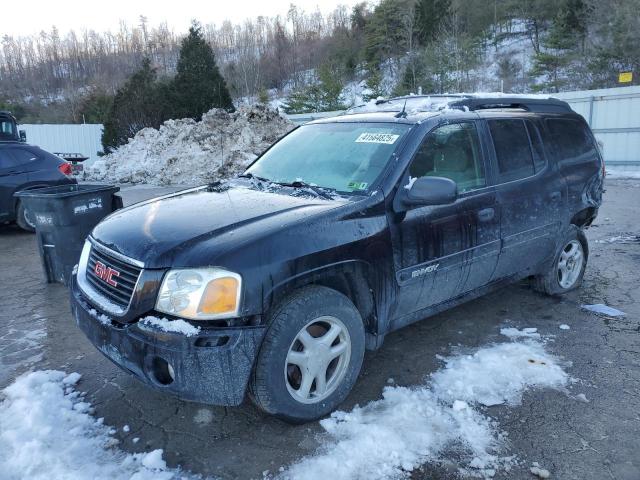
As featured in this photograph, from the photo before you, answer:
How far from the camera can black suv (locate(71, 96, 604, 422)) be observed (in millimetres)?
2541

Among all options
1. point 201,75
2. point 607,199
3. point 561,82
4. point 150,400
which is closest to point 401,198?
point 150,400

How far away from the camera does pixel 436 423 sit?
114 inches

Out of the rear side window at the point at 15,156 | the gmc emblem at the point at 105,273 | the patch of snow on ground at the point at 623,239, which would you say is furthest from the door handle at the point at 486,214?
the rear side window at the point at 15,156

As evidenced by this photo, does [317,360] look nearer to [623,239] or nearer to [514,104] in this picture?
[514,104]

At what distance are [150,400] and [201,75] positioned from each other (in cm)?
2861

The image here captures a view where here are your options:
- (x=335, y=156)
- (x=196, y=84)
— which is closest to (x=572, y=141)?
(x=335, y=156)

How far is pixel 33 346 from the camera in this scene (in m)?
4.14

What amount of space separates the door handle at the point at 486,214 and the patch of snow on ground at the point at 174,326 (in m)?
2.28

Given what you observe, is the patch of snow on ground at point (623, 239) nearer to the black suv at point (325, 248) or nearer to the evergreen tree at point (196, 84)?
the black suv at point (325, 248)

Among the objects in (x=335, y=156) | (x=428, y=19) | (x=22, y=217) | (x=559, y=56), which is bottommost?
(x=22, y=217)

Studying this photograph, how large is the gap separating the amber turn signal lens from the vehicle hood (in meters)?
0.13

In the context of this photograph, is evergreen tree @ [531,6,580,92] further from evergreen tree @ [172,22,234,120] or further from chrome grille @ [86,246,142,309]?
chrome grille @ [86,246,142,309]

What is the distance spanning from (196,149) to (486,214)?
17247mm

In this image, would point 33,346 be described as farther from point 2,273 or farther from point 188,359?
point 2,273
